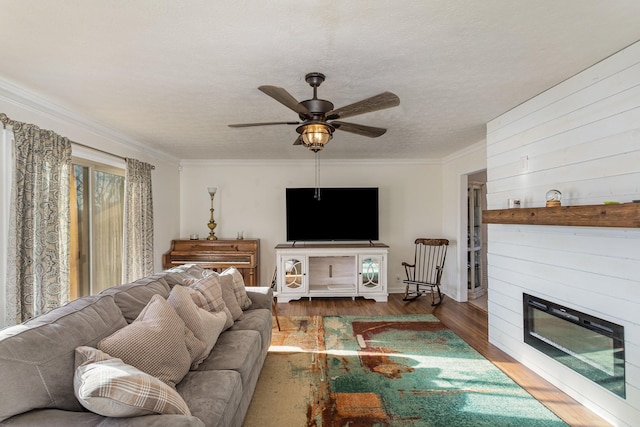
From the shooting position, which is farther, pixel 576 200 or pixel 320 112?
pixel 576 200

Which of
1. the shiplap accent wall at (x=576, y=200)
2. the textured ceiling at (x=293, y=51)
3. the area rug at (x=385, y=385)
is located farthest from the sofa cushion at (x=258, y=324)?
the shiplap accent wall at (x=576, y=200)

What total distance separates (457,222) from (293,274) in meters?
2.81

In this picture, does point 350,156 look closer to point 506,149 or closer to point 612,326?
point 506,149

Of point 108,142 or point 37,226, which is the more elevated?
point 108,142

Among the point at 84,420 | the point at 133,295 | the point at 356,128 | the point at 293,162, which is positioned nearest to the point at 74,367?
the point at 84,420

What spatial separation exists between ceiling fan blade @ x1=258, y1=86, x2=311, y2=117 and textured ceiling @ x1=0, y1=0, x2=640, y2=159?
0.93 feet

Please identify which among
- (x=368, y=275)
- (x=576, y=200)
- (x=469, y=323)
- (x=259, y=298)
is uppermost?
(x=576, y=200)

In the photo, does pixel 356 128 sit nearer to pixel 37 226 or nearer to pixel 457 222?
pixel 37 226

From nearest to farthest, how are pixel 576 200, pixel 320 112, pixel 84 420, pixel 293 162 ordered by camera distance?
pixel 84 420, pixel 320 112, pixel 576 200, pixel 293 162

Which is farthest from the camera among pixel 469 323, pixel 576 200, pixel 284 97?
pixel 469 323

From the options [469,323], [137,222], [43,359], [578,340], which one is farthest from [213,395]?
[469,323]

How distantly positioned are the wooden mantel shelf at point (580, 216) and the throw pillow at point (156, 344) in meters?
2.58

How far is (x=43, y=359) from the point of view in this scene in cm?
129

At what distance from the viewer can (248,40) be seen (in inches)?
73.0
